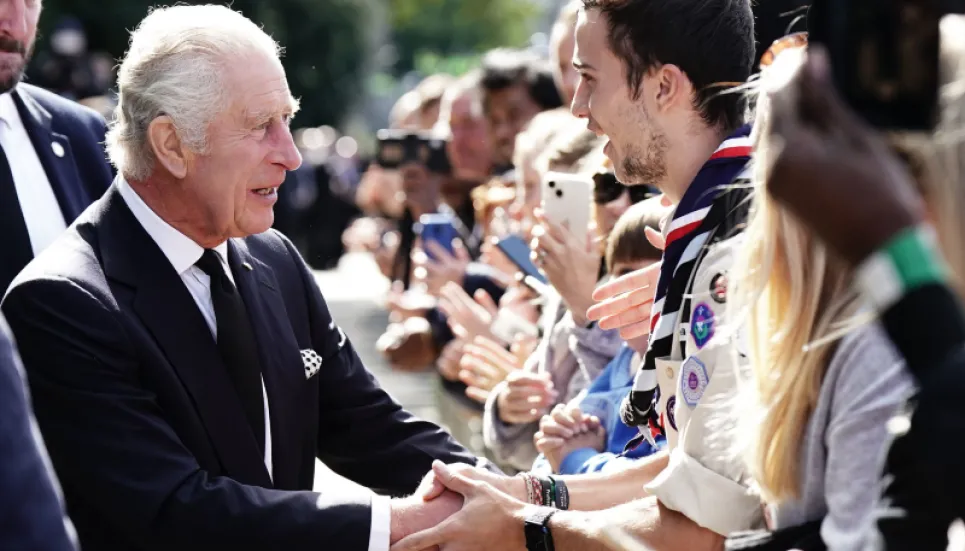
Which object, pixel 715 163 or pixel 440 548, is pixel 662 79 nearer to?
pixel 715 163

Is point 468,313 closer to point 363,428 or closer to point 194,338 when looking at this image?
point 363,428

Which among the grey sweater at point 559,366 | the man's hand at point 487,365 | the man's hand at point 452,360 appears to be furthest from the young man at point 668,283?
the man's hand at point 452,360

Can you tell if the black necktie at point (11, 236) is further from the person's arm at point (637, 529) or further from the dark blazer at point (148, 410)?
the person's arm at point (637, 529)

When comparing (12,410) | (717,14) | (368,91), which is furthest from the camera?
(368,91)

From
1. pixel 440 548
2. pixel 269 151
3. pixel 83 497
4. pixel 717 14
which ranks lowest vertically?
pixel 440 548

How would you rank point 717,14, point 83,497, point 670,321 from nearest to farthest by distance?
point 670,321 < point 83,497 < point 717,14

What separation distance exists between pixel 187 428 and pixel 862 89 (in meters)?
1.90

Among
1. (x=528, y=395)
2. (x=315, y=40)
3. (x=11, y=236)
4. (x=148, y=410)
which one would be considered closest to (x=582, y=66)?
(x=528, y=395)

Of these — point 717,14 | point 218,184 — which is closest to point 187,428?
point 218,184

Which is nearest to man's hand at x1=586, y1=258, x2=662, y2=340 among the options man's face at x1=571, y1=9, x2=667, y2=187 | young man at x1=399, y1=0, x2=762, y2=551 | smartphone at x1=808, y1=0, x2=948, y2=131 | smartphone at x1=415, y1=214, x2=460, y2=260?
young man at x1=399, y1=0, x2=762, y2=551

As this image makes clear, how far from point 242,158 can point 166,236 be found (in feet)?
0.90

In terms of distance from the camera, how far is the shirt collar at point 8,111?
157 inches

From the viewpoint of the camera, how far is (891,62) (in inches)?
64.9

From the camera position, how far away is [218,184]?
3.29 m
